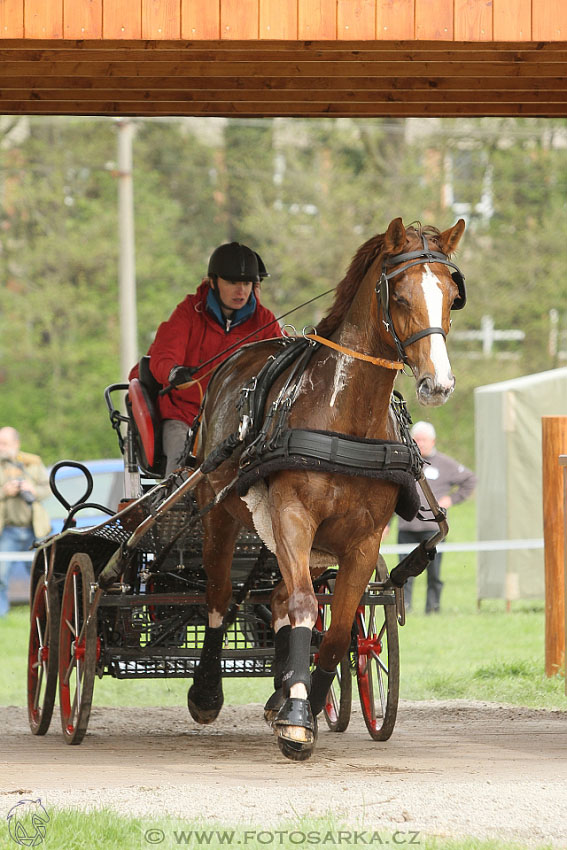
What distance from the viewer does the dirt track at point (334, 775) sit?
5094 mm

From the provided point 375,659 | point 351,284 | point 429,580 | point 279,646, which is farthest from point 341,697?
point 429,580

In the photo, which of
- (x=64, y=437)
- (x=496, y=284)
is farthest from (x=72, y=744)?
(x=496, y=284)

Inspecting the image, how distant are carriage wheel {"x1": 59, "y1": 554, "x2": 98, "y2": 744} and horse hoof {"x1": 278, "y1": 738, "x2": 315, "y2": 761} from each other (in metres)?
1.72

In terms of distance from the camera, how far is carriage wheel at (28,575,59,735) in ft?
26.3

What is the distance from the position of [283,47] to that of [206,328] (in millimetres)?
2517

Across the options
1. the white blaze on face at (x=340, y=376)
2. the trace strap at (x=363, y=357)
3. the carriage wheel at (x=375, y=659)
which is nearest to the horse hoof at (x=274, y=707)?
the carriage wheel at (x=375, y=659)

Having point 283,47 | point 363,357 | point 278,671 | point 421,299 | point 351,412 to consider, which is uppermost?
point 283,47

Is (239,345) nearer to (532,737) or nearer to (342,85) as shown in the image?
(342,85)

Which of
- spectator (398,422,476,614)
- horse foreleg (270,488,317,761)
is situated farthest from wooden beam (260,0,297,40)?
spectator (398,422,476,614)

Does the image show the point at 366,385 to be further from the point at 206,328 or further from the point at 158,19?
the point at 206,328

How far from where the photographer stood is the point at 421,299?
5797mm

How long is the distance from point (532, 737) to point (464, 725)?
890 millimetres

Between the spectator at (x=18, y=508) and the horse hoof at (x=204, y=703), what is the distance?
23.0ft

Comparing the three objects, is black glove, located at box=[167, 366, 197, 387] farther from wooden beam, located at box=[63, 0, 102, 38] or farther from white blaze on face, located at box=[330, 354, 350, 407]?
wooden beam, located at box=[63, 0, 102, 38]
